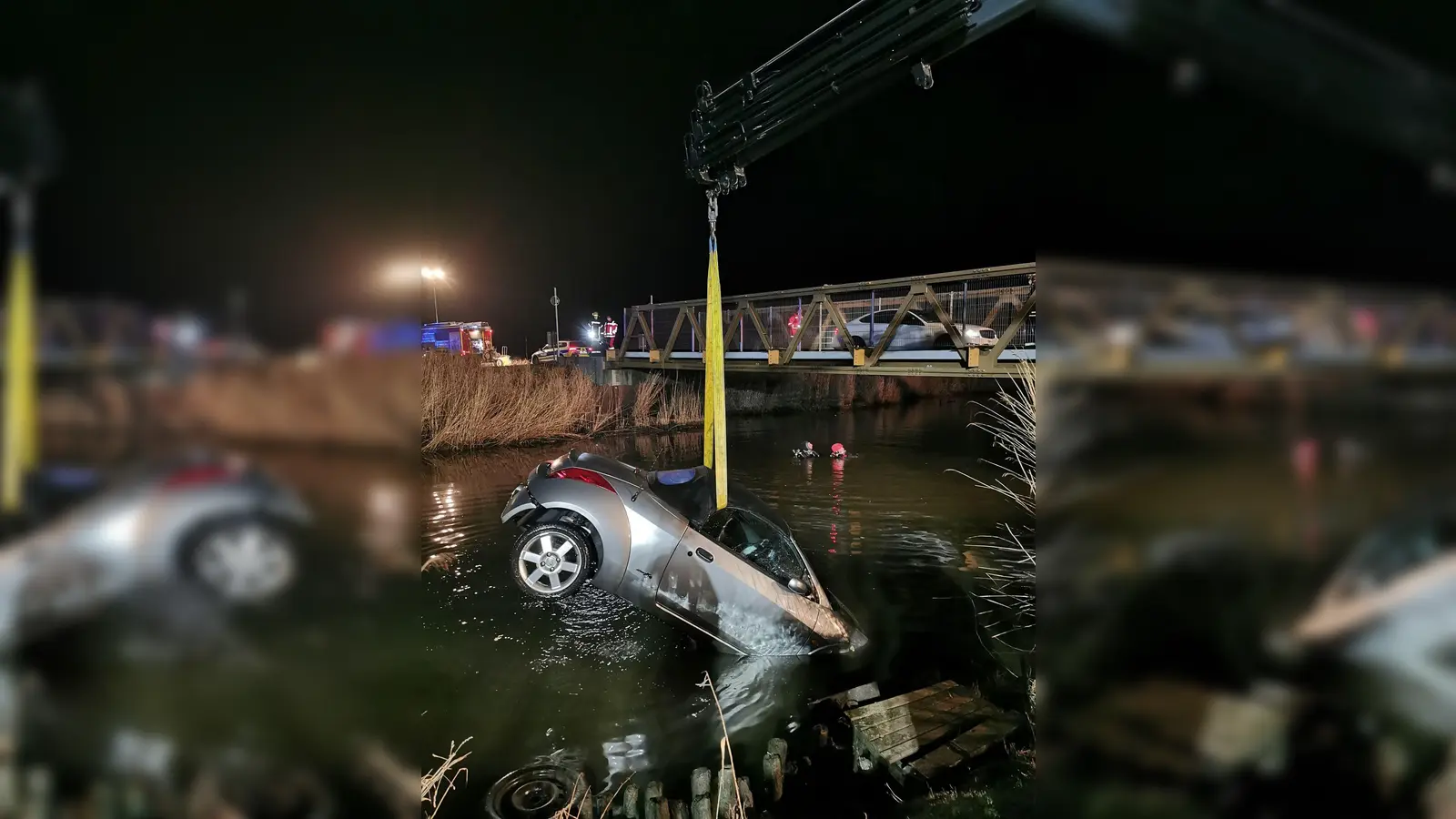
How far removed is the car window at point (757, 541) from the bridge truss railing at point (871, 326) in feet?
16.4

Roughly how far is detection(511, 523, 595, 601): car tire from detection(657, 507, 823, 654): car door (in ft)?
1.73

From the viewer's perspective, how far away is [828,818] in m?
3.14

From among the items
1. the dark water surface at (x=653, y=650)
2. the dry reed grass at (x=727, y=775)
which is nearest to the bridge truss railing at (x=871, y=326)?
the dark water surface at (x=653, y=650)

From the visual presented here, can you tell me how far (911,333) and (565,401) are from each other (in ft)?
25.6

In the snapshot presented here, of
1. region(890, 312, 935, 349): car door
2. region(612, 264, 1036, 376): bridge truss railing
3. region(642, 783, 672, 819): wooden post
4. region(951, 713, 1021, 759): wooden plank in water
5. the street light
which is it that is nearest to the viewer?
the street light

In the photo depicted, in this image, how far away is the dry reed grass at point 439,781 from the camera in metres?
2.65

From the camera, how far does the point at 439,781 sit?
283 centimetres
